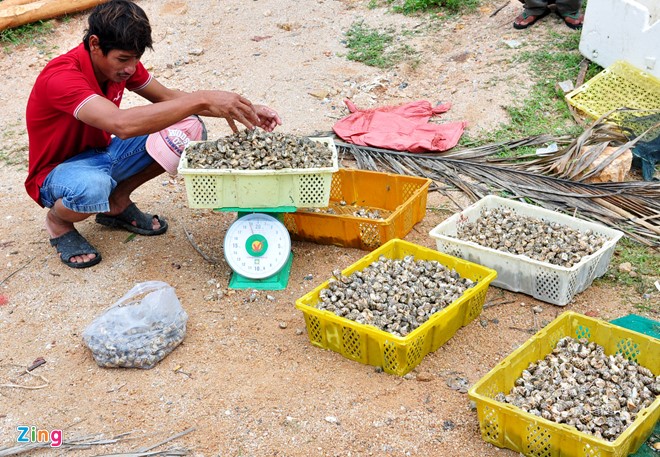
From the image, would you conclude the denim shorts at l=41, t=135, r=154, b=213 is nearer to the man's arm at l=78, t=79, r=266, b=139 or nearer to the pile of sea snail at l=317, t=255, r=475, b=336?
the man's arm at l=78, t=79, r=266, b=139

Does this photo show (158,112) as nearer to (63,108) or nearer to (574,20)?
(63,108)

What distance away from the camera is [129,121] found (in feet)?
11.5

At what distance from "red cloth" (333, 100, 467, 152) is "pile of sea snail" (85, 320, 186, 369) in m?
2.30

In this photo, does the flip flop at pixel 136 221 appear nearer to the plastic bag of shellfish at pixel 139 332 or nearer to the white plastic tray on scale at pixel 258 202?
the white plastic tray on scale at pixel 258 202

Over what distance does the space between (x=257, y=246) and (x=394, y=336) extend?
996 millimetres

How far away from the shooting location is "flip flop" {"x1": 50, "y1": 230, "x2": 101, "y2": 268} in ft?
13.6

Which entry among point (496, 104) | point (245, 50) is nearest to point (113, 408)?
point (496, 104)

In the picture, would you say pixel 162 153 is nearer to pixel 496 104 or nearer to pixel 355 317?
pixel 355 317

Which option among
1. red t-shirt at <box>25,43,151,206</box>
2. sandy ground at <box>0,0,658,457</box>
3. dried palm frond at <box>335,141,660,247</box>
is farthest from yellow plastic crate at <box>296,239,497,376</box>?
red t-shirt at <box>25,43,151,206</box>

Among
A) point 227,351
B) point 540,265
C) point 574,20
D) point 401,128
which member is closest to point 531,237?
point 540,265

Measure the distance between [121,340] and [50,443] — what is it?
1.75 feet

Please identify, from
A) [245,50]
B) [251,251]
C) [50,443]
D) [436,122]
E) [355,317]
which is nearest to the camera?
[50,443]

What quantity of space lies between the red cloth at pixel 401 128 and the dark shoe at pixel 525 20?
138 cm

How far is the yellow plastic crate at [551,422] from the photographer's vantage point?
258cm
